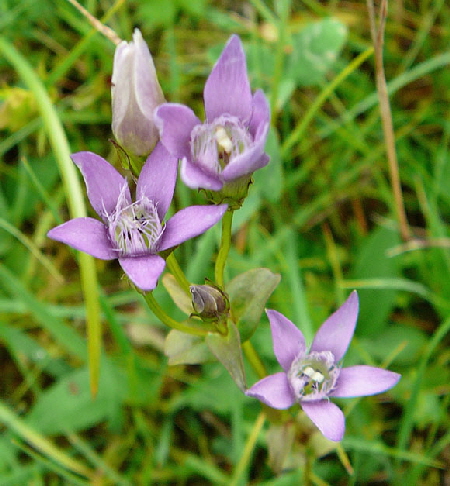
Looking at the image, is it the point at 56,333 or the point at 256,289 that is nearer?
the point at 256,289

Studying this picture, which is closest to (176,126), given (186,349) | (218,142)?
(218,142)

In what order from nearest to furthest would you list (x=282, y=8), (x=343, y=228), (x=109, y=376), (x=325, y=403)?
(x=325, y=403), (x=282, y=8), (x=109, y=376), (x=343, y=228)

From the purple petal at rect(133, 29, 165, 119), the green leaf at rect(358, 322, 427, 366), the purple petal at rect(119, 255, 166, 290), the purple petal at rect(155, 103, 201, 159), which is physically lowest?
the green leaf at rect(358, 322, 427, 366)

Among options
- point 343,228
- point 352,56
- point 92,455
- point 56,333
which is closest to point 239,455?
point 92,455

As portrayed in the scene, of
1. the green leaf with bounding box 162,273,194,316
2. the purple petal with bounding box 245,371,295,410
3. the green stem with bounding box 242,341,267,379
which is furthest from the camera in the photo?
the green stem with bounding box 242,341,267,379

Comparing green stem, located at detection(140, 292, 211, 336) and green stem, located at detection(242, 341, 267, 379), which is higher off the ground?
green stem, located at detection(140, 292, 211, 336)

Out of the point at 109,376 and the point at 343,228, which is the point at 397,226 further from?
the point at 109,376

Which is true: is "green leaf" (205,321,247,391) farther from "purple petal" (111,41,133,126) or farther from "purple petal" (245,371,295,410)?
"purple petal" (111,41,133,126)

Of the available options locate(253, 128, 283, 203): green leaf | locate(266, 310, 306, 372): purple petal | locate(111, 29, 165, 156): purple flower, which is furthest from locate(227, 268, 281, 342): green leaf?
locate(253, 128, 283, 203): green leaf
